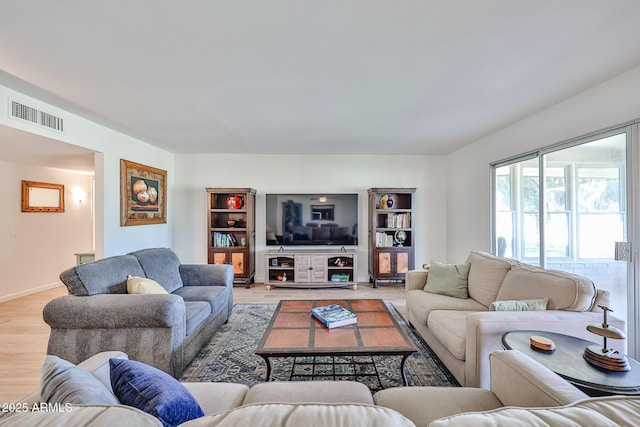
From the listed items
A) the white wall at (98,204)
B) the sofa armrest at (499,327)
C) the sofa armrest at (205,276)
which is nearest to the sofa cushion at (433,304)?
the sofa armrest at (499,327)

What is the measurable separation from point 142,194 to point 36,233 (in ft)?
6.99

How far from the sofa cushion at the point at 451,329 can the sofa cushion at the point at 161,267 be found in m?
2.70

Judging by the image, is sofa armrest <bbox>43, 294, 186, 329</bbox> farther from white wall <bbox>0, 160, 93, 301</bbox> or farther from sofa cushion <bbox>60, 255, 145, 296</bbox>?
white wall <bbox>0, 160, 93, 301</bbox>

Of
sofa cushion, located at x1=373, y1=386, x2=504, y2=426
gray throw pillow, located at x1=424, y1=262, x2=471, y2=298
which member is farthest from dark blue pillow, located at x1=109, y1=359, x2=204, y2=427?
gray throw pillow, located at x1=424, y1=262, x2=471, y2=298

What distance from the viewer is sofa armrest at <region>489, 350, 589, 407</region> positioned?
967 millimetres

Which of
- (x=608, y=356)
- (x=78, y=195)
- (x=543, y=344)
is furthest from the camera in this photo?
(x=78, y=195)

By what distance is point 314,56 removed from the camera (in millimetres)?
1895

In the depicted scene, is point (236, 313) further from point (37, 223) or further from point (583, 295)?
point (37, 223)

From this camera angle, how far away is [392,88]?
7.81 feet

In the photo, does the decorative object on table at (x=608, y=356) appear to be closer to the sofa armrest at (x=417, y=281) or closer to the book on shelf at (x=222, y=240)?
the sofa armrest at (x=417, y=281)

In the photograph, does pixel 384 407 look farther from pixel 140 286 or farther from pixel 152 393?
pixel 140 286

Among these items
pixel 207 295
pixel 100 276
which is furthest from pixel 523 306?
pixel 100 276

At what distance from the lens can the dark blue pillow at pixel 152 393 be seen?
887 millimetres

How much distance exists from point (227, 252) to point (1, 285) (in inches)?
126
